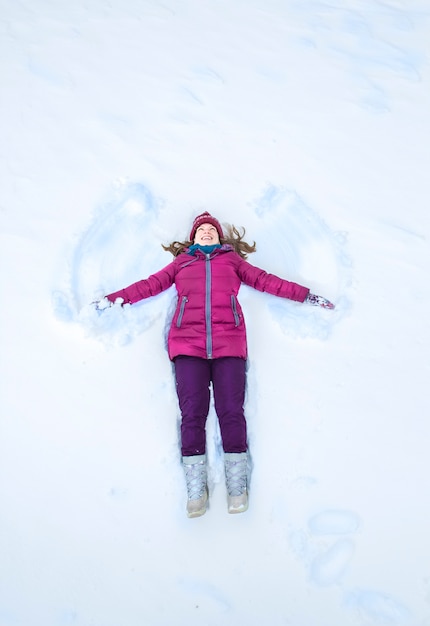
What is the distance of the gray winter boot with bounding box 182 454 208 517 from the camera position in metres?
1.66

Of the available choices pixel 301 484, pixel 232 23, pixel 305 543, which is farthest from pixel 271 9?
pixel 305 543

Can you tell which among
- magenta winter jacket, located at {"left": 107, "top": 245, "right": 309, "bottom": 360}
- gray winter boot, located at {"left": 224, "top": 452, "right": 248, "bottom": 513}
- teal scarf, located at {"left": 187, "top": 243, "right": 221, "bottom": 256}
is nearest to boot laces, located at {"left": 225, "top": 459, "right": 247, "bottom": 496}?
gray winter boot, located at {"left": 224, "top": 452, "right": 248, "bottom": 513}

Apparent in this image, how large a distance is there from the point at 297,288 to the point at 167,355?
569 millimetres

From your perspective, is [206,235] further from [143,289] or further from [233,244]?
[143,289]

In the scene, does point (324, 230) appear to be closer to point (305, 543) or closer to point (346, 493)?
point (346, 493)

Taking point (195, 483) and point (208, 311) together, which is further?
point (208, 311)

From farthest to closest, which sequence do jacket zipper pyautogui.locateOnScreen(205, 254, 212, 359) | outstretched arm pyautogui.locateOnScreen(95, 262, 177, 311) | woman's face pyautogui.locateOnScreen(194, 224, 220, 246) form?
woman's face pyautogui.locateOnScreen(194, 224, 220, 246)
outstretched arm pyautogui.locateOnScreen(95, 262, 177, 311)
jacket zipper pyautogui.locateOnScreen(205, 254, 212, 359)

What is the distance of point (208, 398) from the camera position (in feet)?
5.85

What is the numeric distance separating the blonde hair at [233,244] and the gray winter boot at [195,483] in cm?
83

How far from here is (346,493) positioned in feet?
5.72

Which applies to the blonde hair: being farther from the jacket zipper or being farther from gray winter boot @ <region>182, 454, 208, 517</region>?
gray winter boot @ <region>182, 454, 208, 517</region>

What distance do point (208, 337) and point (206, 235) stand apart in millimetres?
457

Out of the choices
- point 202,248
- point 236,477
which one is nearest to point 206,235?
point 202,248

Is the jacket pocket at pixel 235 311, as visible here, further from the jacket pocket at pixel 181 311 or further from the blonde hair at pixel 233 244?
the blonde hair at pixel 233 244
